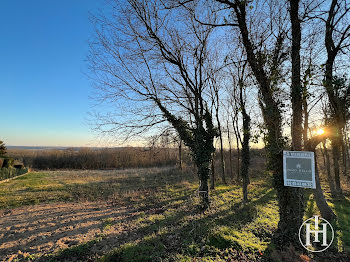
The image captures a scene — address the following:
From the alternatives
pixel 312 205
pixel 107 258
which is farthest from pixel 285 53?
pixel 312 205

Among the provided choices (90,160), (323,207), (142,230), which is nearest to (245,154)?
(323,207)

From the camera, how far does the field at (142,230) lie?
423 centimetres

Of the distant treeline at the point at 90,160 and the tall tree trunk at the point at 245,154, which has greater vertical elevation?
the tall tree trunk at the point at 245,154

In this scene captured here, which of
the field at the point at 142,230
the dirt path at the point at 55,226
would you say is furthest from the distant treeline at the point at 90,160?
the dirt path at the point at 55,226

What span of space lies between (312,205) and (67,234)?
10.8 m

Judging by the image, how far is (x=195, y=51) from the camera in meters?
7.52

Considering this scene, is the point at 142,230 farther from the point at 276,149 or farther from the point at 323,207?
the point at 323,207

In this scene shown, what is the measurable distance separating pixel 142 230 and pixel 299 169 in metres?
4.78

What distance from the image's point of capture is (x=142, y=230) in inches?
221

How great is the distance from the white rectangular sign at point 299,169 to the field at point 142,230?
6.11 ft

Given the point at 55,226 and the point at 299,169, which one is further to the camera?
the point at 55,226

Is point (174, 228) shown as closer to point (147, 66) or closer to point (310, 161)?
point (310, 161)

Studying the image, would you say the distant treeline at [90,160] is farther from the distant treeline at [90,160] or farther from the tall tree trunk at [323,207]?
the tall tree trunk at [323,207]

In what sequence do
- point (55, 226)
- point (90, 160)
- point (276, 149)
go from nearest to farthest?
point (276, 149) → point (55, 226) → point (90, 160)
